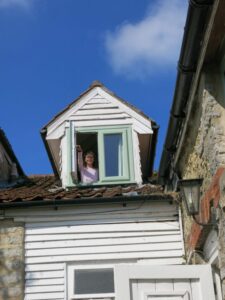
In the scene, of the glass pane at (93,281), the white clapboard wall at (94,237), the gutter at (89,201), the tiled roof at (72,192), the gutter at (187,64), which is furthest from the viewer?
the tiled roof at (72,192)

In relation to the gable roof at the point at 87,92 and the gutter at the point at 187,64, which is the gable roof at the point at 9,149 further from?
the gutter at the point at 187,64

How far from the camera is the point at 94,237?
8.36 m

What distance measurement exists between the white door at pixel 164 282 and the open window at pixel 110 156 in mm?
3422

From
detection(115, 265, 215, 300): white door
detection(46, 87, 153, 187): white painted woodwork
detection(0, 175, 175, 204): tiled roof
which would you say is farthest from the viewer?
detection(46, 87, 153, 187): white painted woodwork

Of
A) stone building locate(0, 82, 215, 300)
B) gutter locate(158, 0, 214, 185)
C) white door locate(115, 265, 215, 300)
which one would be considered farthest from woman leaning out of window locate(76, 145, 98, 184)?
white door locate(115, 265, 215, 300)

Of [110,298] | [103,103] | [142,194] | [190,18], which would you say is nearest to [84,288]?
[110,298]

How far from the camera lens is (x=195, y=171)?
6773 millimetres

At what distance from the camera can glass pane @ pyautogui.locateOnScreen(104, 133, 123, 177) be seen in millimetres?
9773

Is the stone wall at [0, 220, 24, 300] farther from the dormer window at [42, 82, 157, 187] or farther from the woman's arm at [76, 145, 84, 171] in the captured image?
the woman's arm at [76, 145, 84, 171]

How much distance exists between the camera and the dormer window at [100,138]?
9682 millimetres

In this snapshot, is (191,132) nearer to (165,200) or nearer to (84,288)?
(165,200)

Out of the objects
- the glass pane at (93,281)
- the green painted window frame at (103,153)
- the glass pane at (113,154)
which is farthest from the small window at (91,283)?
the glass pane at (113,154)

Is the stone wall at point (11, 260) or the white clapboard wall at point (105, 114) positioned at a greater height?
the white clapboard wall at point (105, 114)

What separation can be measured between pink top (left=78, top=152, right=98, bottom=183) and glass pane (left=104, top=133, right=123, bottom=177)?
Result: 0.95 ft
